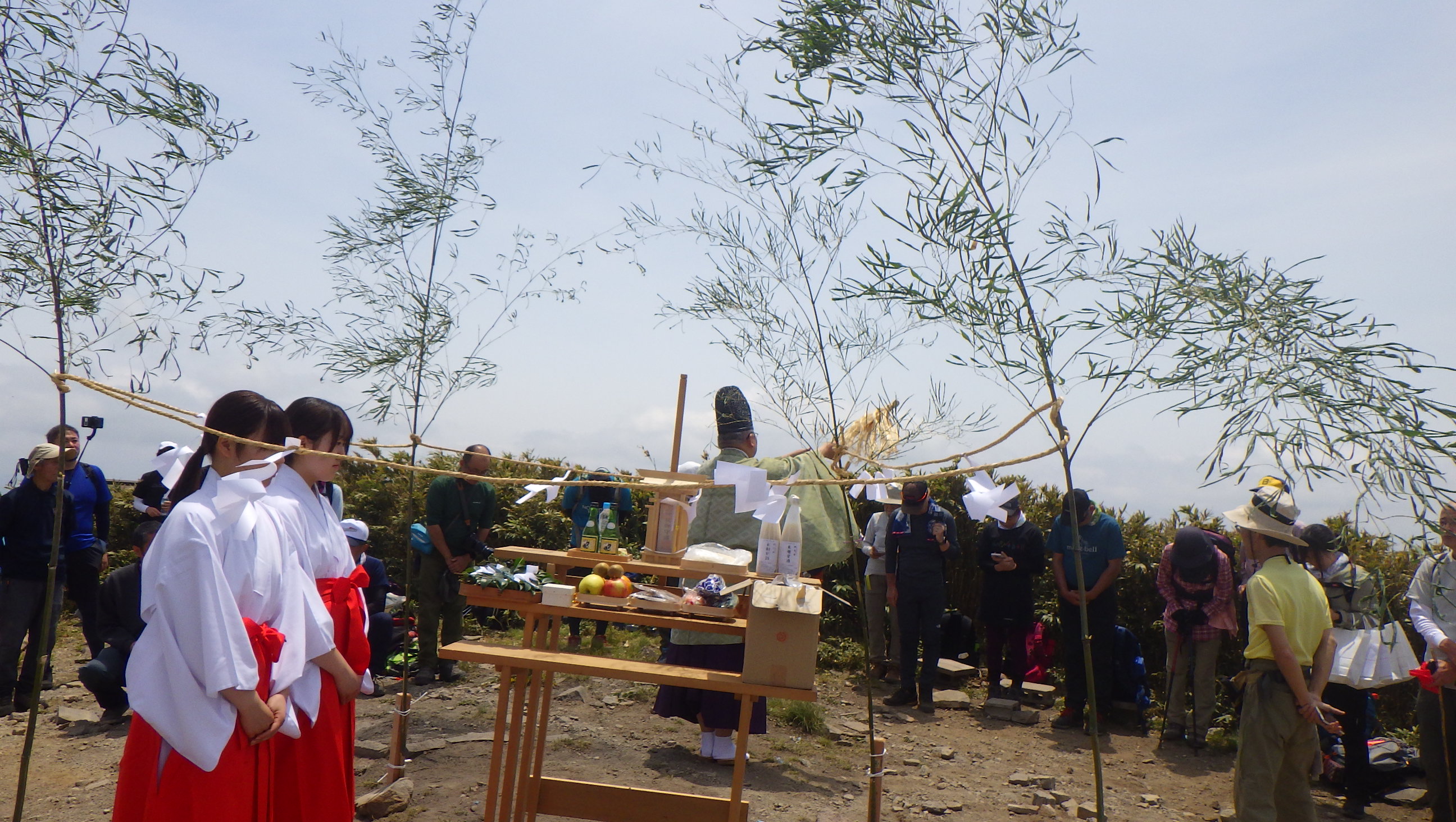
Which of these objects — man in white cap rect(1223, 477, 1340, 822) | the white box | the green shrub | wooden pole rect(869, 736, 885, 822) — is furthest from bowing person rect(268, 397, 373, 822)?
the green shrub

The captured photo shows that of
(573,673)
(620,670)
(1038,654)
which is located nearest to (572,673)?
(573,673)

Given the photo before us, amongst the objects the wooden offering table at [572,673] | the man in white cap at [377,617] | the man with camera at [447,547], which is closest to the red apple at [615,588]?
the wooden offering table at [572,673]

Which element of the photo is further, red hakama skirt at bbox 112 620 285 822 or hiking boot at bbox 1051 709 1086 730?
hiking boot at bbox 1051 709 1086 730

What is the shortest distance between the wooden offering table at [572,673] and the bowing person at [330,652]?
0.38 m

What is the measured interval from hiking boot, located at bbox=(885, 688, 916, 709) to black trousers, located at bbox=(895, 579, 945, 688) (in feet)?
0.15

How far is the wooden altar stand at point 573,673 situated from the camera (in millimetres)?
3420

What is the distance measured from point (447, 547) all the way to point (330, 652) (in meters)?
4.24

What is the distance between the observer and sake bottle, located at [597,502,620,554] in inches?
179

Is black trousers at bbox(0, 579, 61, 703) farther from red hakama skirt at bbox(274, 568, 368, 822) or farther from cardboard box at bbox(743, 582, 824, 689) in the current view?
cardboard box at bbox(743, 582, 824, 689)

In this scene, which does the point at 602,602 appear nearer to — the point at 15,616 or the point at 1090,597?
the point at 1090,597

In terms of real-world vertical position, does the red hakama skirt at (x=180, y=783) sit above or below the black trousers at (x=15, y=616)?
above

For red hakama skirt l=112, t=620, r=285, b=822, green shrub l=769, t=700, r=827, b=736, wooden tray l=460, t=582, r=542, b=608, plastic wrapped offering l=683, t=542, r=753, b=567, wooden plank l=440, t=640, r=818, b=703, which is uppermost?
plastic wrapped offering l=683, t=542, r=753, b=567

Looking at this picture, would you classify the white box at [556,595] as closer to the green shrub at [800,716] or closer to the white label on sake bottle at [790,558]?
the white label on sake bottle at [790,558]

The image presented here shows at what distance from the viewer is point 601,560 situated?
14.4 ft
